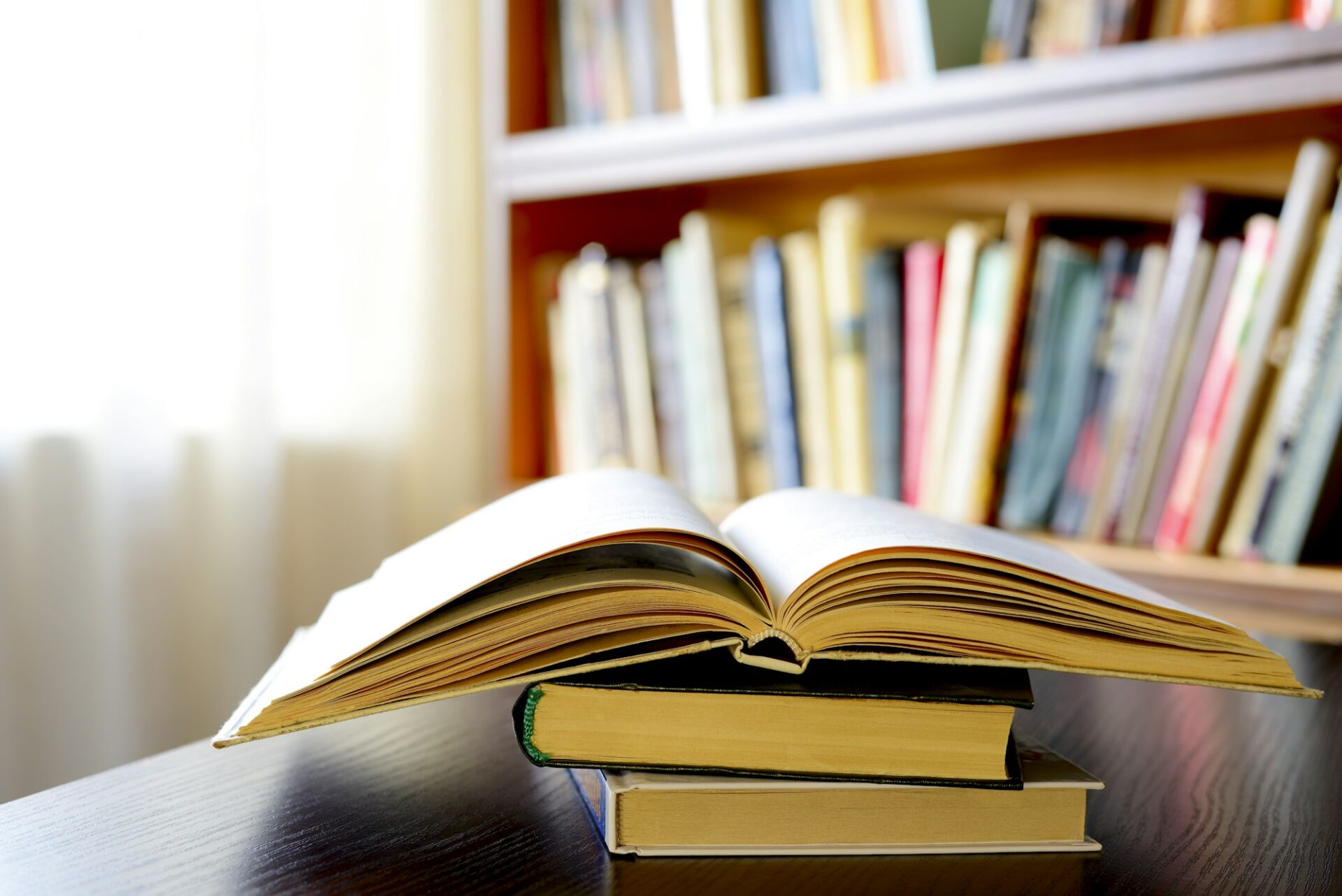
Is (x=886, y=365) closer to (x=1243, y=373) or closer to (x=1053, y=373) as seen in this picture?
(x=1053, y=373)

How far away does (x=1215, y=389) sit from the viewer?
99 cm

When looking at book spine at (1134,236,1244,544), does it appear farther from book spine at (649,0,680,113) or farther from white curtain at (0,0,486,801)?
white curtain at (0,0,486,801)

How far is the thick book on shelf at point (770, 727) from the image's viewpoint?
0.38 m

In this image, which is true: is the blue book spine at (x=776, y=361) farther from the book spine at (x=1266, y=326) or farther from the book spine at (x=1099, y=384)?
the book spine at (x=1266, y=326)

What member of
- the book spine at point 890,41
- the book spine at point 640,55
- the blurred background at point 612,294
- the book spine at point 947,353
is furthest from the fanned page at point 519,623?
the book spine at point 640,55

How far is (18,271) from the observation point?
94 centimetres

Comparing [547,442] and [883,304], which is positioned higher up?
[883,304]

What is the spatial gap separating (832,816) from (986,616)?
0.29 feet

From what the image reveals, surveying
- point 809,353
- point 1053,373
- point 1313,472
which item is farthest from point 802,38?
point 1313,472

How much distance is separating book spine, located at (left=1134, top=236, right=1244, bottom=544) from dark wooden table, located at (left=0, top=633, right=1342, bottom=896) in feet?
1.66

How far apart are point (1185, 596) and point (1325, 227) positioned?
337mm

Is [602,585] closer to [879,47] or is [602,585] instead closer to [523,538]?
[523,538]

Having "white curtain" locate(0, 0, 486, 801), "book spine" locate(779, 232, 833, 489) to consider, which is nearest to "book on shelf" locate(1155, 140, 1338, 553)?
"book spine" locate(779, 232, 833, 489)

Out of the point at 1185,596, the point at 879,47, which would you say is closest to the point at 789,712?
the point at 1185,596
